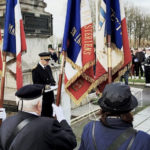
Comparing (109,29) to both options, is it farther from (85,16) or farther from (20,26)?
(20,26)

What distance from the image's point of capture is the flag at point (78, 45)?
16.0 ft

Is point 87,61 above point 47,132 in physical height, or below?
above

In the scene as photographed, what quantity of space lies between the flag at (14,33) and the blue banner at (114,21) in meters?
1.74

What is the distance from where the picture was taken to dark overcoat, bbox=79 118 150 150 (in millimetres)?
1995

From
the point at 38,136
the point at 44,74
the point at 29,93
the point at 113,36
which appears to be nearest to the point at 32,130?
the point at 38,136

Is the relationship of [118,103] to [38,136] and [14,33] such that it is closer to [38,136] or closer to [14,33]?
[38,136]

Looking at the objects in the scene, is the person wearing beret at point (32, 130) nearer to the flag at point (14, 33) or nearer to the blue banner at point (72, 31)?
the blue banner at point (72, 31)

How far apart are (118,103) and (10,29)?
368 cm

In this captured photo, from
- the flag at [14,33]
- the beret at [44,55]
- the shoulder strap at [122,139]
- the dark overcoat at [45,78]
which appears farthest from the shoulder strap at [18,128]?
the beret at [44,55]

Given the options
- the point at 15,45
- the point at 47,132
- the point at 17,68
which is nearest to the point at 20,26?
the point at 15,45

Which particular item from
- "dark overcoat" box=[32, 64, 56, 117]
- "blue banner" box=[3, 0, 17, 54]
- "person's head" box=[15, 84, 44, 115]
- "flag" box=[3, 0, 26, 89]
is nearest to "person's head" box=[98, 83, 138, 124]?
"person's head" box=[15, 84, 44, 115]

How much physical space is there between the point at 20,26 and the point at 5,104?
8.58 feet

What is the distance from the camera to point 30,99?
104 inches

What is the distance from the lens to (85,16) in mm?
4938
